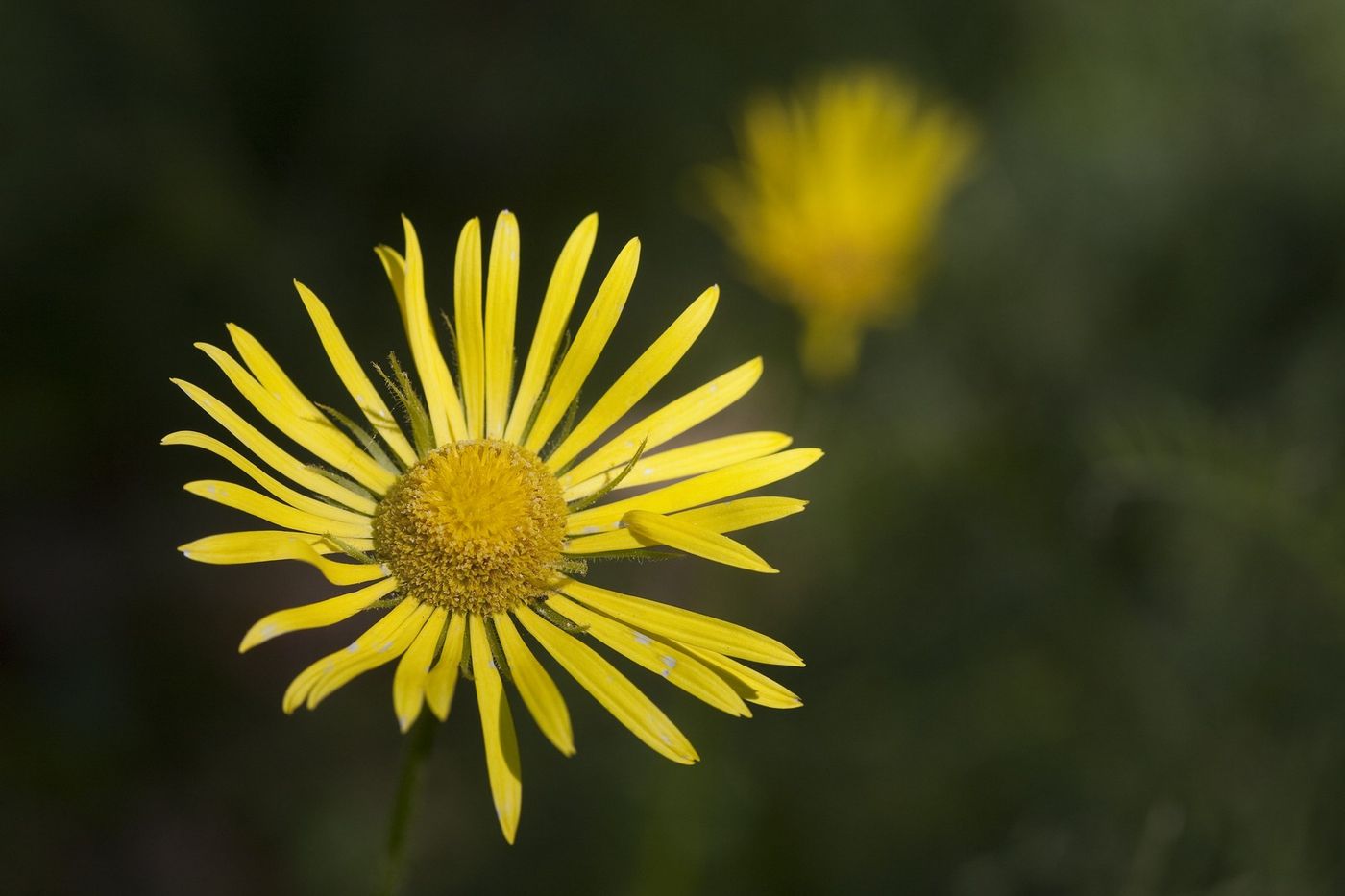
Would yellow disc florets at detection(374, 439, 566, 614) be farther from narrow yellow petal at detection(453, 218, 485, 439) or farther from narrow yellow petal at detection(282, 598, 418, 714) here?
narrow yellow petal at detection(453, 218, 485, 439)

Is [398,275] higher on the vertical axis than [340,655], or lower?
higher

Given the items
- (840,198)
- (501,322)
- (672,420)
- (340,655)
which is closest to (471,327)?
(501,322)

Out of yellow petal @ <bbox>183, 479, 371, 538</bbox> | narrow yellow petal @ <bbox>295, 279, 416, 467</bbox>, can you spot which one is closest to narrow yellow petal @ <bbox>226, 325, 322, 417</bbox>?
narrow yellow petal @ <bbox>295, 279, 416, 467</bbox>

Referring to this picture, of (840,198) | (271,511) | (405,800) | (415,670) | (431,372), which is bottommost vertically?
(405,800)

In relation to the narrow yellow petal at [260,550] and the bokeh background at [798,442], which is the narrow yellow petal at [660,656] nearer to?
the narrow yellow petal at [260,550]

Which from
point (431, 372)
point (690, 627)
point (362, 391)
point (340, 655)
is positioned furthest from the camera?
point (431, 372)

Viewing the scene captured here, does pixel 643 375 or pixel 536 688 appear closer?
pixel 536 688

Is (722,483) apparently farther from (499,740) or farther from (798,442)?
(798,442)
